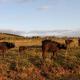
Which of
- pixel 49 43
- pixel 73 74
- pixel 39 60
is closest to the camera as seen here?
pixel 73 74

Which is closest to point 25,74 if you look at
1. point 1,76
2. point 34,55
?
point 1,76

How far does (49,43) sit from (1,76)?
9.42 meters

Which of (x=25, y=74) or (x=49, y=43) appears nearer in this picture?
(x=25, y=74)

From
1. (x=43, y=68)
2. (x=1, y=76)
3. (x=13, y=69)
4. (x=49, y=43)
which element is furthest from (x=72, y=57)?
(x=1, y=76)

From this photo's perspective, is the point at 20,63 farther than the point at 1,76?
Yes

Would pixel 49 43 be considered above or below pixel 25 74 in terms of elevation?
above

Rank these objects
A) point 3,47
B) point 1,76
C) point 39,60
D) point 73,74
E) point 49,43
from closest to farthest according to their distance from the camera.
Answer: point 1,76 → point 73,74 → point 39,60 → point 49,43 → point 3,47

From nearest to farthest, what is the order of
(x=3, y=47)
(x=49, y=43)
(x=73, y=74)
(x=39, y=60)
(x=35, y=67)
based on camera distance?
1. (x=73, y=74)
2. (x=35, y=67)
3. (x=39, y=60)
4. (x=49, y=43)
5. (x=3, y=47)

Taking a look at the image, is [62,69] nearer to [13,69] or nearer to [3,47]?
[13,69]

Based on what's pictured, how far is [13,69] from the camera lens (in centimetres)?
2589

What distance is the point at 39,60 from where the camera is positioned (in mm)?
29141

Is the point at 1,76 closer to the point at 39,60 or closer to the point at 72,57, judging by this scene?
the point at 39,60

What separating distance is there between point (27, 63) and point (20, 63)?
58cm

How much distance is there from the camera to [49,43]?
31.5 m
